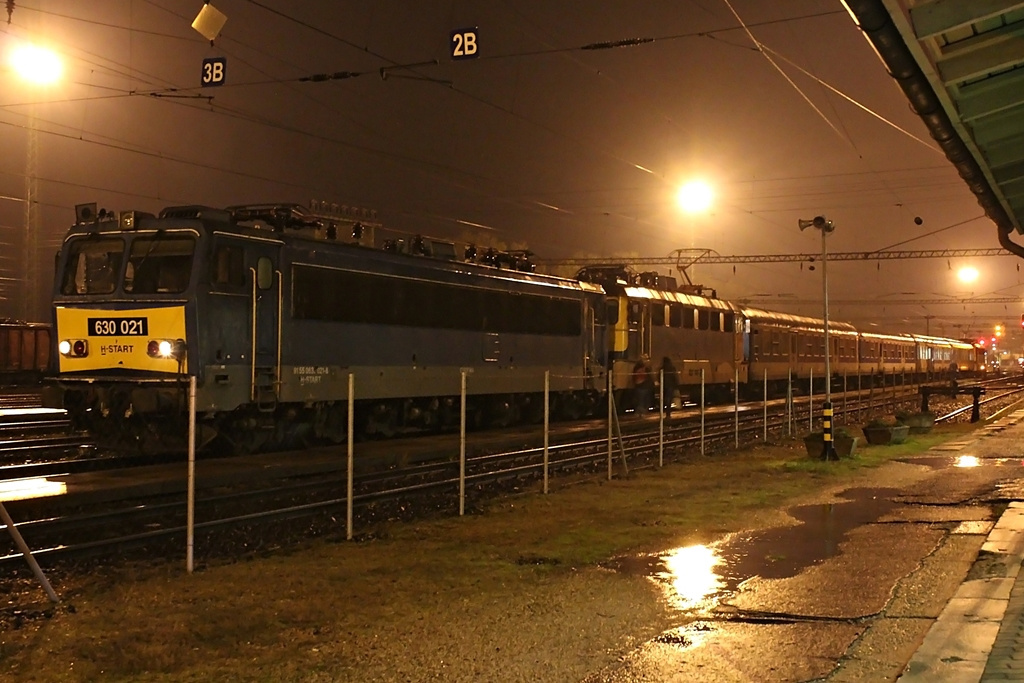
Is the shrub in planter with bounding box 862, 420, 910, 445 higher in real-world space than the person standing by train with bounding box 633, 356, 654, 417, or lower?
lower

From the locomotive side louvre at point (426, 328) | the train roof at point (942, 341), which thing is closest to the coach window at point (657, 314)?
the locomotive side louvre at point (426, 328)

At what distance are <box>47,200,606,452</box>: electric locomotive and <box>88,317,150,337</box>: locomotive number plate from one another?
21 millimetres

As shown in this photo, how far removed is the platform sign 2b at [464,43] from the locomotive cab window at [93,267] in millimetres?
6119

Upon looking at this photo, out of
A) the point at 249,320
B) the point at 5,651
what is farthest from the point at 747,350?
the point at 5,651

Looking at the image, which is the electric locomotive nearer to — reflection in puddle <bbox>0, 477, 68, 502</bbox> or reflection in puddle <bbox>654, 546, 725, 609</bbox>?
reflection in puddle <bbox>0, 477, 68, 502</bbox>

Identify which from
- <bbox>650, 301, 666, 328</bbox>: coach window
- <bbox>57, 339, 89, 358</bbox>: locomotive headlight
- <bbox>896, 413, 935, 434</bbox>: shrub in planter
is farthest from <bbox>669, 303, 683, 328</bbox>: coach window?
<bbox>57, 339, 89, 358</bbox>: locomotive headlight

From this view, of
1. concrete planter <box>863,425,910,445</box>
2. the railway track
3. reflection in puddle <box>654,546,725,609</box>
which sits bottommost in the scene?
reflection in puddle <box>654,546,725,609</box>

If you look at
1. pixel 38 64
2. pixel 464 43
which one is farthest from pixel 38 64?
pixel 464 43

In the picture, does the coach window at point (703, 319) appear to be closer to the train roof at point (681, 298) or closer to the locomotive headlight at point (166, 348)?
the train roof at point (681, 298)

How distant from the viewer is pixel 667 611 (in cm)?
759

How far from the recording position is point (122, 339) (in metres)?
14.8

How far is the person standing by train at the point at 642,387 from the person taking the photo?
28.2 meters

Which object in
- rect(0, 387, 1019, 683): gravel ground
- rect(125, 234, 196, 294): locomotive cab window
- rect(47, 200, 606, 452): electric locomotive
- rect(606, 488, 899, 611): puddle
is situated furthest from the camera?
rect(125, 234, 196, 294): locomotive cab window

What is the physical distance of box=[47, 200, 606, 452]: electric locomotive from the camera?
48.0 ft
